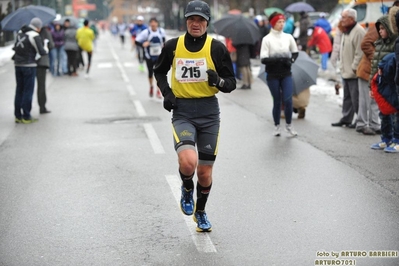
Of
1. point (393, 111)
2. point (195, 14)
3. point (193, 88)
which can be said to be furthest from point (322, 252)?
point (393, 111)

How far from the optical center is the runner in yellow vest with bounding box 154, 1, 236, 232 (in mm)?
6125

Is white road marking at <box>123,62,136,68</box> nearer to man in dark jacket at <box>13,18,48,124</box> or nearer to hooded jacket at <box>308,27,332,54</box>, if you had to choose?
hooded jacket at <box>308,27,332,54</box>

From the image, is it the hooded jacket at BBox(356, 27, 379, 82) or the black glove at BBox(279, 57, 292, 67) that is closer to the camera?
the hooded jacket at BBox(356, 27, 379, 82)

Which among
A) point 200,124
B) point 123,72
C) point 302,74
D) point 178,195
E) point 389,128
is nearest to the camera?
point 200,124

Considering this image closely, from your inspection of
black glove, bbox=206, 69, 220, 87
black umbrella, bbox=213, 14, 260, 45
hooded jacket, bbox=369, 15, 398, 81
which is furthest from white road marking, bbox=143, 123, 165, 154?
black umbrella, bbox=213, 14, 260, 45

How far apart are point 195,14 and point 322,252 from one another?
208cm

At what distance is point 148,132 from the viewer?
1255 cm

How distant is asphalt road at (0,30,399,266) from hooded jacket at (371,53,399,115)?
66cm

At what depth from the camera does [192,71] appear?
6199mm

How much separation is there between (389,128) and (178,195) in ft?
13.1

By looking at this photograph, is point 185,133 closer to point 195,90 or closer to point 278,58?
point 195,90

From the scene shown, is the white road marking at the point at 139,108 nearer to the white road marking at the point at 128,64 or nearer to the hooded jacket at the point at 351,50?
the hooded jacket at the point at 351,50

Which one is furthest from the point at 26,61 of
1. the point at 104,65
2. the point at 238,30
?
the point at 104,65

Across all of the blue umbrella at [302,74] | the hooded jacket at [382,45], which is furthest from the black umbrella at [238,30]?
the hooded jacket at [382,45]
